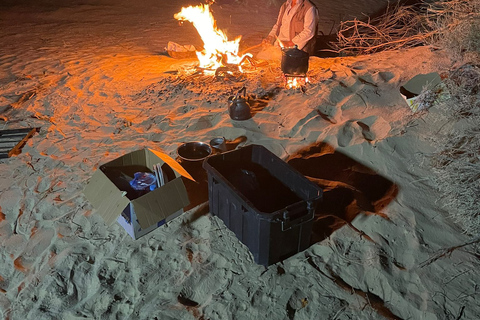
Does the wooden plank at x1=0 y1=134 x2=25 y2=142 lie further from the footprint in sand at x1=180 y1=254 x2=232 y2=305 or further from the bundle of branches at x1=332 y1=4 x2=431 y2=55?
the bundle of branches at x1=332 y1=4 x2=431 y2=55

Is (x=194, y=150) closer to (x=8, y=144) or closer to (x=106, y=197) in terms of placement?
(x=106, y=197)

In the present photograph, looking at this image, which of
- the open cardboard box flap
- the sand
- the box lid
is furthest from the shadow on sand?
the box lid

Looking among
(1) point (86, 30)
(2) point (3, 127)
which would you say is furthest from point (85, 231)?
(1) point (86, 30)

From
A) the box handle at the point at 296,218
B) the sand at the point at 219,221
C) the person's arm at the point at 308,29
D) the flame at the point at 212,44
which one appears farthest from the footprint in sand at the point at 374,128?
the flame at the point at 212,44

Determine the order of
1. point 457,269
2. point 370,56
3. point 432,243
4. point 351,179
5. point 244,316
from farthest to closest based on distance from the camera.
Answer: point 370,56, point 351,179, point 432,243, point 457,269, point 244,316

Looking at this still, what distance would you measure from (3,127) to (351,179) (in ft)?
15.6

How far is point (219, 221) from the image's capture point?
332 centimetres

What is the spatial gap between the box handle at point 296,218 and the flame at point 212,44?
4319mm

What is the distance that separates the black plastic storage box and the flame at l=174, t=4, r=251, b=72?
348cm

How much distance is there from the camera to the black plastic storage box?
2650mm

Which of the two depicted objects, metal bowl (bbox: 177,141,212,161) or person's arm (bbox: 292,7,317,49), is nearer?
metal bowl (bbox: 177,141,212,161)

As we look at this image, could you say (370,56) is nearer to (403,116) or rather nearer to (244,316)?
(403,116)

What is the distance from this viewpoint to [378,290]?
2.69 metres

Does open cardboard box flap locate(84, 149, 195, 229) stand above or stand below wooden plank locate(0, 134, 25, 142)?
above
